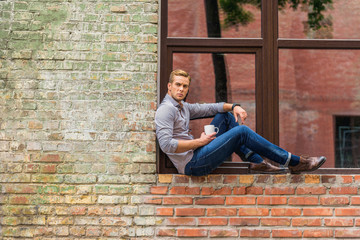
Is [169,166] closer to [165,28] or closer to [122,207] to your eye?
[122,207]

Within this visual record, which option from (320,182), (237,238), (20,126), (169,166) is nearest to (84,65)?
(20,126)

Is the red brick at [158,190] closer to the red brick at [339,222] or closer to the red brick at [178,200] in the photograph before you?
the red brick at [178,200]

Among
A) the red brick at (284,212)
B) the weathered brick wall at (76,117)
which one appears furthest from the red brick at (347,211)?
the weathered brick wall at (76,117)

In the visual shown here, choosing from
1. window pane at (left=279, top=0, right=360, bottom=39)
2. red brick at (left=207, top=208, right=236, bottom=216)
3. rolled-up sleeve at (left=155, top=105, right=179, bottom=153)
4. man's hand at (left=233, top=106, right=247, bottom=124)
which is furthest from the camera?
window pane at (left=279, top=0, right=360, bottom=39)

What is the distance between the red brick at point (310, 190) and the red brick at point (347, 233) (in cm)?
37

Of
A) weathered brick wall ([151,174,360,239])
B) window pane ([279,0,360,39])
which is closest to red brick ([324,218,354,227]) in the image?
weathered brick wall ([151,174,360,239])

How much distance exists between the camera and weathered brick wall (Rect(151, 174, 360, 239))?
13.1ft

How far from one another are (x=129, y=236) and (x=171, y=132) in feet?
3.28

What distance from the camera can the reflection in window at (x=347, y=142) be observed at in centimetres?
421

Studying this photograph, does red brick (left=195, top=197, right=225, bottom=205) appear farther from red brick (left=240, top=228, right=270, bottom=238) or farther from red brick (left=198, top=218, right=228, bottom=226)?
red brick (left=240, top=228, right=270, bottom=238)

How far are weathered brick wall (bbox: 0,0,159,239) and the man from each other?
0.82 ft

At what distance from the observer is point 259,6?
4316 mm

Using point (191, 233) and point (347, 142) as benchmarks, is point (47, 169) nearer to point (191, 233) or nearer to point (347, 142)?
point (191, 233)

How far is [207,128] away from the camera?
3.72 m
